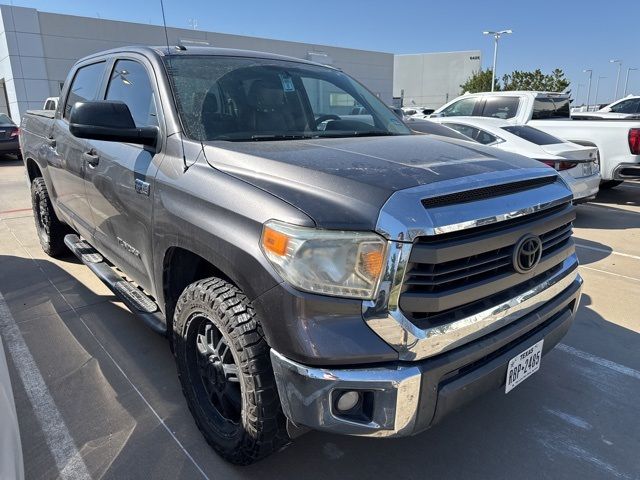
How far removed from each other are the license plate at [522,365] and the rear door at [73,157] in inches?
117

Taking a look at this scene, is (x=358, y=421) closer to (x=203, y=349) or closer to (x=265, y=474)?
(x=265, y=474)

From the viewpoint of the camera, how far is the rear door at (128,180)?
263 cm

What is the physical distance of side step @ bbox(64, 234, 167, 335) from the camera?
110 inches

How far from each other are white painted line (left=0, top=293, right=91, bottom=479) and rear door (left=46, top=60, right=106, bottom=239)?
0.90 meters

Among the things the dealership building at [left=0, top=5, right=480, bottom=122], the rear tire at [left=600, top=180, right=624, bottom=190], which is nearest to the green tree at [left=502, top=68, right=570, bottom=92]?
the dealership building at [left=0, top=5, right=480, bottom=122]

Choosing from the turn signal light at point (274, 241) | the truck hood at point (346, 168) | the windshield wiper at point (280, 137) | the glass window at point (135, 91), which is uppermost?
the glass window at point (135, 91)

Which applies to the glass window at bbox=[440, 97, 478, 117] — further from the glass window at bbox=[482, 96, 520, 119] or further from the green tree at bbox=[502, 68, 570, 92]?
the green tree at bbox=[502, 68, 570, 92]

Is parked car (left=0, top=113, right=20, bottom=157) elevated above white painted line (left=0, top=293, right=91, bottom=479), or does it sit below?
above

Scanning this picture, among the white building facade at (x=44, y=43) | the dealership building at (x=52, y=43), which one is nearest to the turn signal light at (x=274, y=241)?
the dealership building at (x=52, y=43)

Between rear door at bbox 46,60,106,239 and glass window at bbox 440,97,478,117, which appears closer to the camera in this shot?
rear door at bbox 46,60,106,239

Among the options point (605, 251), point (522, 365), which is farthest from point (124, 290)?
point (605, 251)

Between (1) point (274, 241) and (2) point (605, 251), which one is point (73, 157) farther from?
(2) point (605, 251)

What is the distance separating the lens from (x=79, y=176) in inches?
142

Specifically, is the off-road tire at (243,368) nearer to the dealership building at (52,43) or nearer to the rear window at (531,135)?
the rear window at (531,135)
